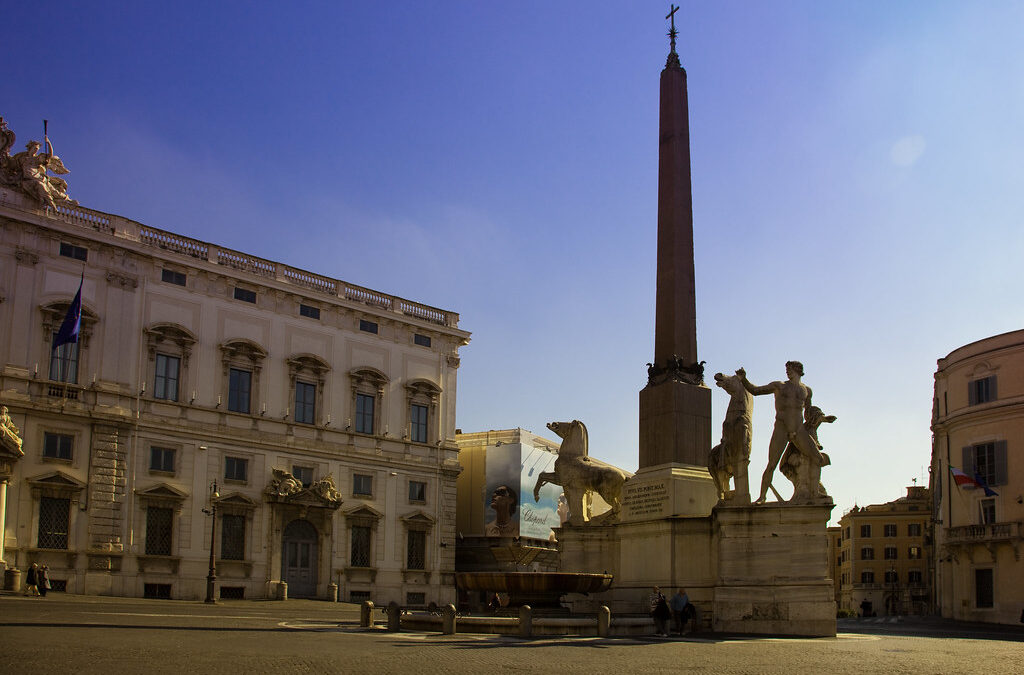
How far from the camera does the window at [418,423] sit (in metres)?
49.4

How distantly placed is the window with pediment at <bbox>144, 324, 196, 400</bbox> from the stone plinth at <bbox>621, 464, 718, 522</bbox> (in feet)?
81.9

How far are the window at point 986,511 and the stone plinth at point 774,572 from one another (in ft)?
95.4

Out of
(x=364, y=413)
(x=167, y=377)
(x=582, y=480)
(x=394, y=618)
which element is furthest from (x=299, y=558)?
(x=394, y=618)

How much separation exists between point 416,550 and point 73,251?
65.8 ft

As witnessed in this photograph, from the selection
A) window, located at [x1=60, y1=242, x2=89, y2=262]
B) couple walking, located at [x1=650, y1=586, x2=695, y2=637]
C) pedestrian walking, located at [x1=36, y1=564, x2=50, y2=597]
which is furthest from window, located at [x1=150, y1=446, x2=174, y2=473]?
couple walking, located at [x1=650, y1=586, x2=695, y2=637]

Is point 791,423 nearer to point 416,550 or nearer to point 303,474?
point 303,474

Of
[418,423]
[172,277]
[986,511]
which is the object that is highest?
[172,277]

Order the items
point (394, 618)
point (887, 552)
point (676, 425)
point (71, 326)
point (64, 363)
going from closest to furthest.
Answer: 1. point (394, 618)
2. point (676, 425)
3. point (71, 326)
4. point (64, 363)
5. point (887, 552)

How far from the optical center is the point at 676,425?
2086cm

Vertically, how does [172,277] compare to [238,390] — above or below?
above

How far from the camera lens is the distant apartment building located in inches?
3206

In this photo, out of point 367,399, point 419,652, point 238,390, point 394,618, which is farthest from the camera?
point 367,399

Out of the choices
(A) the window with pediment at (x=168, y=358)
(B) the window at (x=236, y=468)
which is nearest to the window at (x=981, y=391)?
(B) the window at (x=236, y=468)

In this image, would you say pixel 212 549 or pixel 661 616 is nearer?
pixel 661 616
